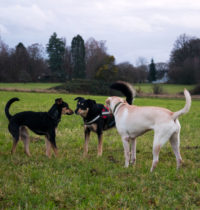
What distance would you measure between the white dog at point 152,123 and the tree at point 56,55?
70.1 m

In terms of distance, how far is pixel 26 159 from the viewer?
5.86 m

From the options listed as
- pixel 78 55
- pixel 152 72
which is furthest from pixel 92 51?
pixel 152 72

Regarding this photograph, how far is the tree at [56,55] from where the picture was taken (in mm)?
74162

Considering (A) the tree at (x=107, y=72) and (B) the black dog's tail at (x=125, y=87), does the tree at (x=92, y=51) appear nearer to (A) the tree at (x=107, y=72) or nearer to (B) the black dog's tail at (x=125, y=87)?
(A) the tree at (x=107, y=72)

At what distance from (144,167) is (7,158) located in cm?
331

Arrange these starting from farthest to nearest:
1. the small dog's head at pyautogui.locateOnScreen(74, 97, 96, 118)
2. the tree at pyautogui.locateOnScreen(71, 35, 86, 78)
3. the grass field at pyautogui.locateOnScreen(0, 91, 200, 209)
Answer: the tree at pyautogui.locateOnScreen(71, 35, 86, 78), the small dog's head at pyautogui.locateOnScreen(74, 97, 96, 118), the grass field at pyautogui.locateOnScreen(0, 91, 200, 209)

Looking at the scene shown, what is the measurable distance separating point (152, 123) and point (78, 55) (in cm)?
7026

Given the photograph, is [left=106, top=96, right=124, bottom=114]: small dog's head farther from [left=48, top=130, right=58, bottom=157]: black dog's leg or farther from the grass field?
[left=48, top=130, right=58, bottom=157]: black dog's leg

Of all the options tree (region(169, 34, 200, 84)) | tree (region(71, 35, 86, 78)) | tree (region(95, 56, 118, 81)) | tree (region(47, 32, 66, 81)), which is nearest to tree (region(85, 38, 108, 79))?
tree (region(71, 35, 86, 78))

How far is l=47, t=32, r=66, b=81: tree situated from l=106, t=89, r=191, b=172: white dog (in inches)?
2758

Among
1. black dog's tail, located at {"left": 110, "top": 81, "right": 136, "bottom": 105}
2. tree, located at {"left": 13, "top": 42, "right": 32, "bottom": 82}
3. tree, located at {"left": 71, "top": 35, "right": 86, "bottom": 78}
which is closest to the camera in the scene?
black dog's tail, located at {"left": 110, "top": 81, "right": 136, "bottom": 105}

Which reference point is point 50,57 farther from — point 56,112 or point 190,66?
point 56,112

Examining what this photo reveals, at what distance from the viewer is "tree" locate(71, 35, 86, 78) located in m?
73.0

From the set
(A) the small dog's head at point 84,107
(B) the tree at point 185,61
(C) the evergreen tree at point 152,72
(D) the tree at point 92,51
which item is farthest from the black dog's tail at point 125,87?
(C) the evergreen tree at point 152,72
